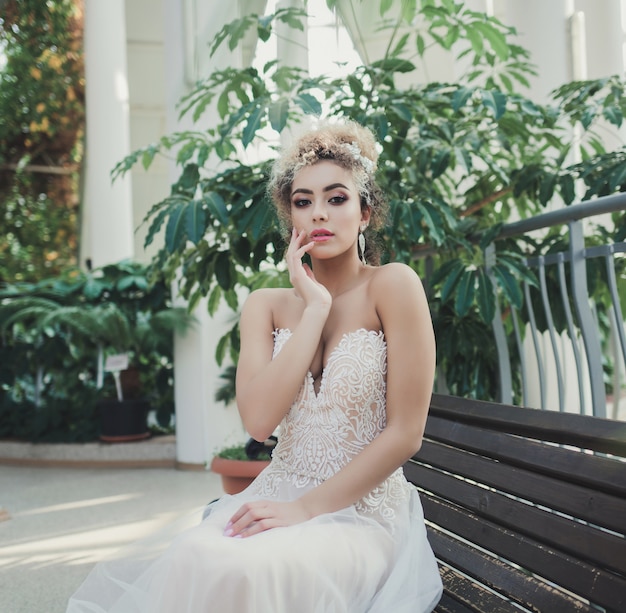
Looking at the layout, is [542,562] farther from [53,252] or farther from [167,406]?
[53,252]

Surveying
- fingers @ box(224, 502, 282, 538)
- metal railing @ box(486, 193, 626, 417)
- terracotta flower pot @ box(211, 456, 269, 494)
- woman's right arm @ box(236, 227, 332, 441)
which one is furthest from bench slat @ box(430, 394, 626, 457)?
terracotta flower pot @ box(211, 456, 269, 494)

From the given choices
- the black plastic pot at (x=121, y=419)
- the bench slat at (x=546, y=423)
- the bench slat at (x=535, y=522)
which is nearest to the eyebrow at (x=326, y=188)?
the bench slat at (x=546, y=423)

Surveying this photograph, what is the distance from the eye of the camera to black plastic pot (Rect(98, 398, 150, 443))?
591cm

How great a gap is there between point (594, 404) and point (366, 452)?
118 cm

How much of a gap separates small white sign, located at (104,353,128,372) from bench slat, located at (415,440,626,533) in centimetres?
411

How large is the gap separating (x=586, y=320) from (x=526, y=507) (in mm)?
1088

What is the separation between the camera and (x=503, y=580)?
147 centimetres

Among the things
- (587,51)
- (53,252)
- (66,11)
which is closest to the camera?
(587,51)

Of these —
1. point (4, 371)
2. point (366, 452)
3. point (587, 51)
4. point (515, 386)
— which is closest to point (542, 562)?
point (366, 452)

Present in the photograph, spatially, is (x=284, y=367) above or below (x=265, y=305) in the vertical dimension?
below

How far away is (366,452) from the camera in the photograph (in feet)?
4.93

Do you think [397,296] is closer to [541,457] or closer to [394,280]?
[394,280]

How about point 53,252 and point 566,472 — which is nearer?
point 566,472

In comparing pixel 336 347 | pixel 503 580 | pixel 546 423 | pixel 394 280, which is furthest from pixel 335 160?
pixel 503 580
